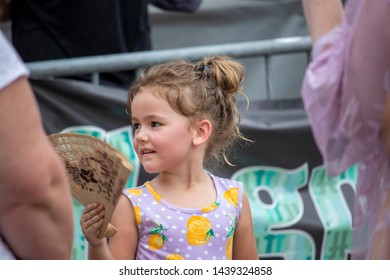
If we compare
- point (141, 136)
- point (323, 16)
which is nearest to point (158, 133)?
point (141, 136)

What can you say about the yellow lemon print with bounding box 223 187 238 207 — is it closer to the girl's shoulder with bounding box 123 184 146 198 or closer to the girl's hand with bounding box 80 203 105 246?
the girl's shoulder with bounding box 123 184 146 198

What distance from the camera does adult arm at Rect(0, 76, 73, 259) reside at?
1.80 metres

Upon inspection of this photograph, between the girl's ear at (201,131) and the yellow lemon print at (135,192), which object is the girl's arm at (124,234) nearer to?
the yellow lemon print at (135,192)

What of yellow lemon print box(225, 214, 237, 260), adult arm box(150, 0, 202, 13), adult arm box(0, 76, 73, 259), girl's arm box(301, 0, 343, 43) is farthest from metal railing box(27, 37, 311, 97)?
adult arm box(0, 76, 73, 259)

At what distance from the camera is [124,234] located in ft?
9.83

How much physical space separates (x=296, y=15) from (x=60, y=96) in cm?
169

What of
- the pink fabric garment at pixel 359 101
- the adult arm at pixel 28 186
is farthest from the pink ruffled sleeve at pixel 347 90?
the adult arm at pixel 28 186

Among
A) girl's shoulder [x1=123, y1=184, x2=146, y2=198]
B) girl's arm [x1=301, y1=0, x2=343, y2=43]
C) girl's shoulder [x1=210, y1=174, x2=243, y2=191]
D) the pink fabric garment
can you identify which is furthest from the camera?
girl's shoulder [x1=210, y1=174, x2=243, y2=191]

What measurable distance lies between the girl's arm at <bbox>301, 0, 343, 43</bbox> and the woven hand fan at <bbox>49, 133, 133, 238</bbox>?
2.00 feet

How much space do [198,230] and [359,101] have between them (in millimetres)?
965

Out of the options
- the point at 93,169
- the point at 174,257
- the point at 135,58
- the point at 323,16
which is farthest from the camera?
the point at 135,58

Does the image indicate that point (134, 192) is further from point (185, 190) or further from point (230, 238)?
point (230, 238)

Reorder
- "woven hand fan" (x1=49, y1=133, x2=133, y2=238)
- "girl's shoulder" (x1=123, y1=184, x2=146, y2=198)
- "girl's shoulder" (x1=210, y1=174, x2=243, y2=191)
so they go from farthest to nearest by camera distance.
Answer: "girl's shoulder" (x1=210, y1=174, x2=243, y2=191)
"girl's shoulder" (x1=123, y1=184, x2=146, y2=198)
"woven hand fan" (x1=49, y1=133, x2=133, y2=238)

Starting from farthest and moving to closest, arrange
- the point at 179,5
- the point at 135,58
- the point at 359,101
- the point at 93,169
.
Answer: the point at 179,5, the point at 135,58, the point at 93,169, the point at 359,101
